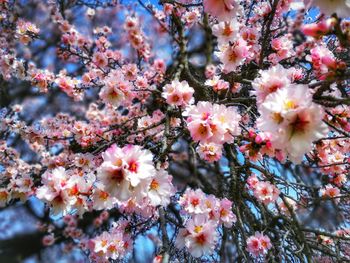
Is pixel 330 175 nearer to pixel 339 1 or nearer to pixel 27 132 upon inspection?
pixel 339 1

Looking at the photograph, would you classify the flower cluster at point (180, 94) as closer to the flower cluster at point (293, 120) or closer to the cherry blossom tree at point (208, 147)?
the cherry blossom tree at point (208, 147)

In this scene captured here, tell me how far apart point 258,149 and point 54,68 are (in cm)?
612

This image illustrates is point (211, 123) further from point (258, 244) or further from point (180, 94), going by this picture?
point (258, 244)

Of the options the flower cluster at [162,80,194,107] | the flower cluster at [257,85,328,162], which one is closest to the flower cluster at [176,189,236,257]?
the flower cluster at [162,80,194,107]

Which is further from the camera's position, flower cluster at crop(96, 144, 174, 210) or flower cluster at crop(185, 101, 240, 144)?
flower cluster at crop(185, 101, 240, 144)

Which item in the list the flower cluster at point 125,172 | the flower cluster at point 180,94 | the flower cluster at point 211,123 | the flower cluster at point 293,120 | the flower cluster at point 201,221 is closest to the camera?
the flower cluster at point 293,120

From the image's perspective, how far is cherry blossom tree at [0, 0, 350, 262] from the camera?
1621 millimetres

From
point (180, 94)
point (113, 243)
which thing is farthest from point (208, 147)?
point (113, 243)

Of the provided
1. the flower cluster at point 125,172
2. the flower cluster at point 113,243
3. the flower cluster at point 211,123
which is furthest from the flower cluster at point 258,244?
the flower cluster at point 125,172

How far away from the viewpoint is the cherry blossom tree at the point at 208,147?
162 cm

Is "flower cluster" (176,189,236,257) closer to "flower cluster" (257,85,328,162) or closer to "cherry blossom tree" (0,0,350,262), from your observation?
"cherry blossom tree" (0,0,350,262)

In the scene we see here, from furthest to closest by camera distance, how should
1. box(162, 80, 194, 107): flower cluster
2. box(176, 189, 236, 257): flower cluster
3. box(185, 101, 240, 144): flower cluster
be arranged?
box(162, 80, 194, 107): flower cluster → box(176, 189, 236, 257): flower cluster → box(185, 101, 240, 144): flower cluster

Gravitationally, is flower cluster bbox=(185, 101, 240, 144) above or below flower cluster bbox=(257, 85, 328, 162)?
above

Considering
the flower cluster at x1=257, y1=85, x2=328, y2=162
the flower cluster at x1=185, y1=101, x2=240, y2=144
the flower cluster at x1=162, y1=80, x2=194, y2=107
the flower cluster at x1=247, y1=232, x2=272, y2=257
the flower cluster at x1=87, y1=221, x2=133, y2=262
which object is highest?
the flower cluster at x1=162, y1=80, x2=194, y2=107
